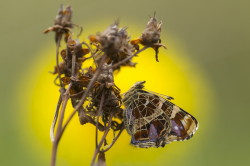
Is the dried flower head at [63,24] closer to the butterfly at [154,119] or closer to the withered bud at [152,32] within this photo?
the withered bud at [152,32]

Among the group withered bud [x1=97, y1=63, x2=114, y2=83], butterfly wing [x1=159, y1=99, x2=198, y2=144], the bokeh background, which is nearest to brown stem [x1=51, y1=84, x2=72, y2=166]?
withered bud [x1=97, y1=63, x2=114, y2=83]

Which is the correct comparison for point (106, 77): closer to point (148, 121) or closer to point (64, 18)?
point (64, 18)

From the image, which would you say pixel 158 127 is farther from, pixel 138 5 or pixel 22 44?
pixel 138 5

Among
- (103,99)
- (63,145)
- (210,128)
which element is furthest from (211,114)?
(103,99)

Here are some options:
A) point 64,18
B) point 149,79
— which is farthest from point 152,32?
point 149,79

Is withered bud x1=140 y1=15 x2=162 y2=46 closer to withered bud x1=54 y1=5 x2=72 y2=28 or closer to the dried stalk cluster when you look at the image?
the dried stalk cluster
